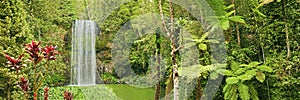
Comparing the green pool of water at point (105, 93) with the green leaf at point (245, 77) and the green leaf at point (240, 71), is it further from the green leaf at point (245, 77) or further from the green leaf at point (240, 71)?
the green leaf at point (245, 77)

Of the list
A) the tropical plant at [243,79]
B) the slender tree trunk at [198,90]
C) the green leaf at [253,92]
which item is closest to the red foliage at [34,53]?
the tropical plant at [243,79]

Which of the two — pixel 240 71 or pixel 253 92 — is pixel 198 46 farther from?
pixel 253 92

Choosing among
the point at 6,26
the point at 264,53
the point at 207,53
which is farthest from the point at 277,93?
the point at 6,26

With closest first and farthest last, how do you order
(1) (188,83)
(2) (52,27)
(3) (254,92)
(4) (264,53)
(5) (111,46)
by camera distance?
(3) (254,92) → (4) (264,53) → (1) (188,83) → (2) (52,27) → (5) (111,46)

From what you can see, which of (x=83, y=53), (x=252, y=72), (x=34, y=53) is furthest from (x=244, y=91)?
(x=83, y=53)

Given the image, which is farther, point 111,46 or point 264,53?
point 111,46

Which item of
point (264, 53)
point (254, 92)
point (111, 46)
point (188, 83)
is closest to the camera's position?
point (254, 92)

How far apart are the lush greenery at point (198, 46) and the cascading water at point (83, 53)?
1.19ft

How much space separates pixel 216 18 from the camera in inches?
175

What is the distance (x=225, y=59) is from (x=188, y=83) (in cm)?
84

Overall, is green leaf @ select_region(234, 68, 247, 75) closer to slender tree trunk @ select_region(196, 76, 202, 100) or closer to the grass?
slender tree trunk @ select_region(196, 76, 202, 100)

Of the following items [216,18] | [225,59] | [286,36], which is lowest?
[225,59]

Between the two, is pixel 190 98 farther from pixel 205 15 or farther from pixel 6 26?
pixel 6 26

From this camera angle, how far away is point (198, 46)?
5.06 meters
